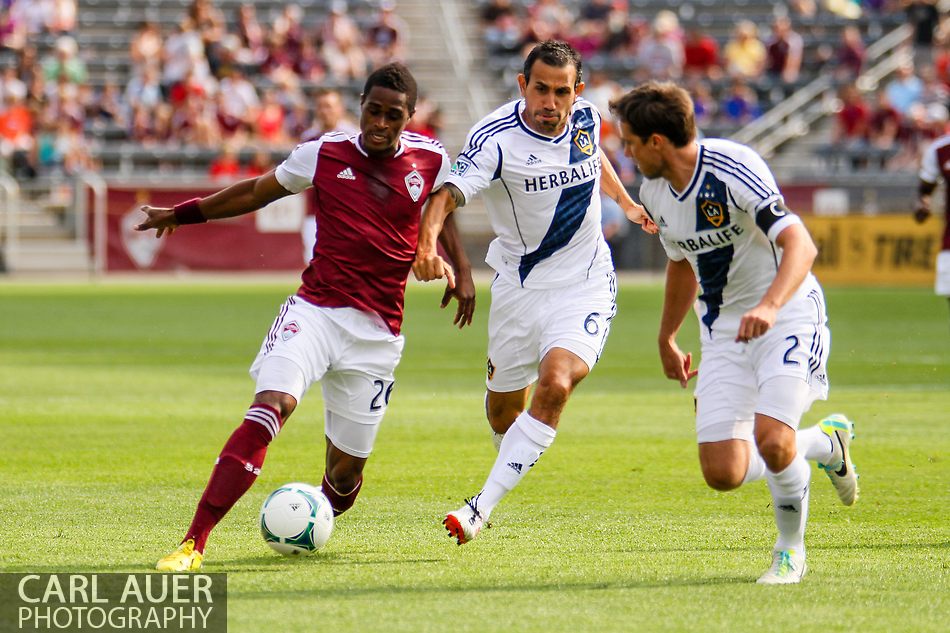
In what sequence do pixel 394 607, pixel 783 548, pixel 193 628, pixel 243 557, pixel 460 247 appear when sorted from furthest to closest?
pixel 460 247, pixel 243 557, pixel 783 548, pixel 394 607, pixel 193 628

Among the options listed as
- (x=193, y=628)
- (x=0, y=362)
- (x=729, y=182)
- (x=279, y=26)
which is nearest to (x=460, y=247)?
(x=729, y=182)

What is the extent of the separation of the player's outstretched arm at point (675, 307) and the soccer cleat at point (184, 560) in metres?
2.28

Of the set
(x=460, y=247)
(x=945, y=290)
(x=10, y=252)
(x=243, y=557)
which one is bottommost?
(x=10, y=252)

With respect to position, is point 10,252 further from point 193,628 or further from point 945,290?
point 193,628

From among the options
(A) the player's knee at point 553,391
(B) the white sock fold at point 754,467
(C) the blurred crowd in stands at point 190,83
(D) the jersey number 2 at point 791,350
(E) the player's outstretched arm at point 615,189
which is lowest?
(C) the blurred crowd in stands at point 190,83

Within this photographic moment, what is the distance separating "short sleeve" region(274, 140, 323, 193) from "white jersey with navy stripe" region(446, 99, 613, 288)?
2.85 ft

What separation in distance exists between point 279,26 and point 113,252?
719 centimetres

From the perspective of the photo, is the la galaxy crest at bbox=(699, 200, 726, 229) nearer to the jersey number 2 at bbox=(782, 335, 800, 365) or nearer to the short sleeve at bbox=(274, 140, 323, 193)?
the jersey number 2 at bbox=(782, 335, 800, 365)

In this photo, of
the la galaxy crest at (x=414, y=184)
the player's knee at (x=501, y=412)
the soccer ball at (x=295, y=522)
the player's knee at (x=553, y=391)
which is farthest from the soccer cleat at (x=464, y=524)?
the la galaxy crest at (x=414, y=184)

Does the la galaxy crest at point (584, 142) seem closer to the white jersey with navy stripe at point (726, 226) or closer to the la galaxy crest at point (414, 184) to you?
the la galaxy crest at point (414, 184)

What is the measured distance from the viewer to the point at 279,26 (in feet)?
109

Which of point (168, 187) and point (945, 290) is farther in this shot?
point (168, 187)

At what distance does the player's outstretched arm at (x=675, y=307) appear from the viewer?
712 centimetres

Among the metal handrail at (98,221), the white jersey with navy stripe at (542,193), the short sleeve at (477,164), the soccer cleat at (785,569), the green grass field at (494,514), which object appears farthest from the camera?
the metal handrail at (98,221)
